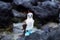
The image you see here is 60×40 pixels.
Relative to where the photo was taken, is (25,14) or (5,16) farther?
(25,14)

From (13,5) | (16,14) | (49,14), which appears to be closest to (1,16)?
(16,14)

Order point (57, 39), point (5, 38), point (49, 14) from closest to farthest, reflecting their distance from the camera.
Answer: point (57, 39) → point (5, 38) → point (49, 14)

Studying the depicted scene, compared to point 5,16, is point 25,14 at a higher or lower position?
lower

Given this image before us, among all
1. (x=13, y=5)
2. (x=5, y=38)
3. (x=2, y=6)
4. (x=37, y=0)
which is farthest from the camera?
(x=37, y=0)

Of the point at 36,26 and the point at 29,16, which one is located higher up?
the point at 29,16

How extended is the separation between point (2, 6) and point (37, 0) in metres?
3.10

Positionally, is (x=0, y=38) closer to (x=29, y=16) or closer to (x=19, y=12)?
(x=29, y=16)

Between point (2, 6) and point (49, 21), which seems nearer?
point (2, 6)

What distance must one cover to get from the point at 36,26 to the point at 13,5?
87.2 inches

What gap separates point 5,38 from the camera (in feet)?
18.8

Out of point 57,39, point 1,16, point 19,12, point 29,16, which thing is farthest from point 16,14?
point 57,39

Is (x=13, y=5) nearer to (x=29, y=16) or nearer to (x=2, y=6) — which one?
(x=2, y=6)

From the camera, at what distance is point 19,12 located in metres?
8.66

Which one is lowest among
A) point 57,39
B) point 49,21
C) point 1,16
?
point 49,21
